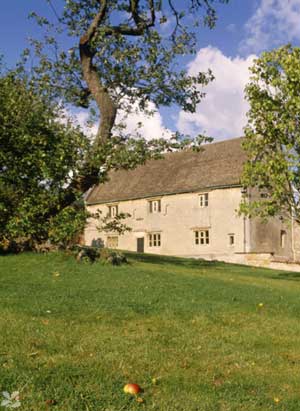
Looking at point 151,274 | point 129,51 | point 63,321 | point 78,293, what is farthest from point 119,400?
point 129,51

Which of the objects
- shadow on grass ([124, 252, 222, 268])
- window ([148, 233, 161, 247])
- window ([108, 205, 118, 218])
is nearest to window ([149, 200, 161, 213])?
window ([148, 233, 161, 247])

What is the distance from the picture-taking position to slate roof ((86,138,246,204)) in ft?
130

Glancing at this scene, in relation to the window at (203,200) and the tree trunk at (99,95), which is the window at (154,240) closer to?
the window at (203,200)

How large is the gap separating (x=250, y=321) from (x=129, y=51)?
1423 centimetres

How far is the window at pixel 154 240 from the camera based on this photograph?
4384 centimetres

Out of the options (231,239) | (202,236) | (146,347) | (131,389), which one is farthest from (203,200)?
(131,389)

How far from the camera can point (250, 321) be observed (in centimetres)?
939

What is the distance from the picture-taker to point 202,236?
4078 centimetres

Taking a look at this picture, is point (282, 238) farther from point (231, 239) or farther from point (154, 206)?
point (154, 206)

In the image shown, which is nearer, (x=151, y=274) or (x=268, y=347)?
(x=268, y=347)

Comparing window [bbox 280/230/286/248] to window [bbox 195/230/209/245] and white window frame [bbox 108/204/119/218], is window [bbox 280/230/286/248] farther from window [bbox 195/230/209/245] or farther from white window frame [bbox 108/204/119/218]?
white window frame [bbox 108/204/119/218]

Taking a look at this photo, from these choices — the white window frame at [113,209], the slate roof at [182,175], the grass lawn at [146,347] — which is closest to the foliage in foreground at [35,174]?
the grass lawn at [146,347]

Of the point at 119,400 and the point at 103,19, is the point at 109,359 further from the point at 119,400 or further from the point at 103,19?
the point at 103,19

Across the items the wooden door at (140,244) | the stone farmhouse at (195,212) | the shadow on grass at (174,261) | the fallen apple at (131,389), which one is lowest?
the fallen apple at (131,389)
